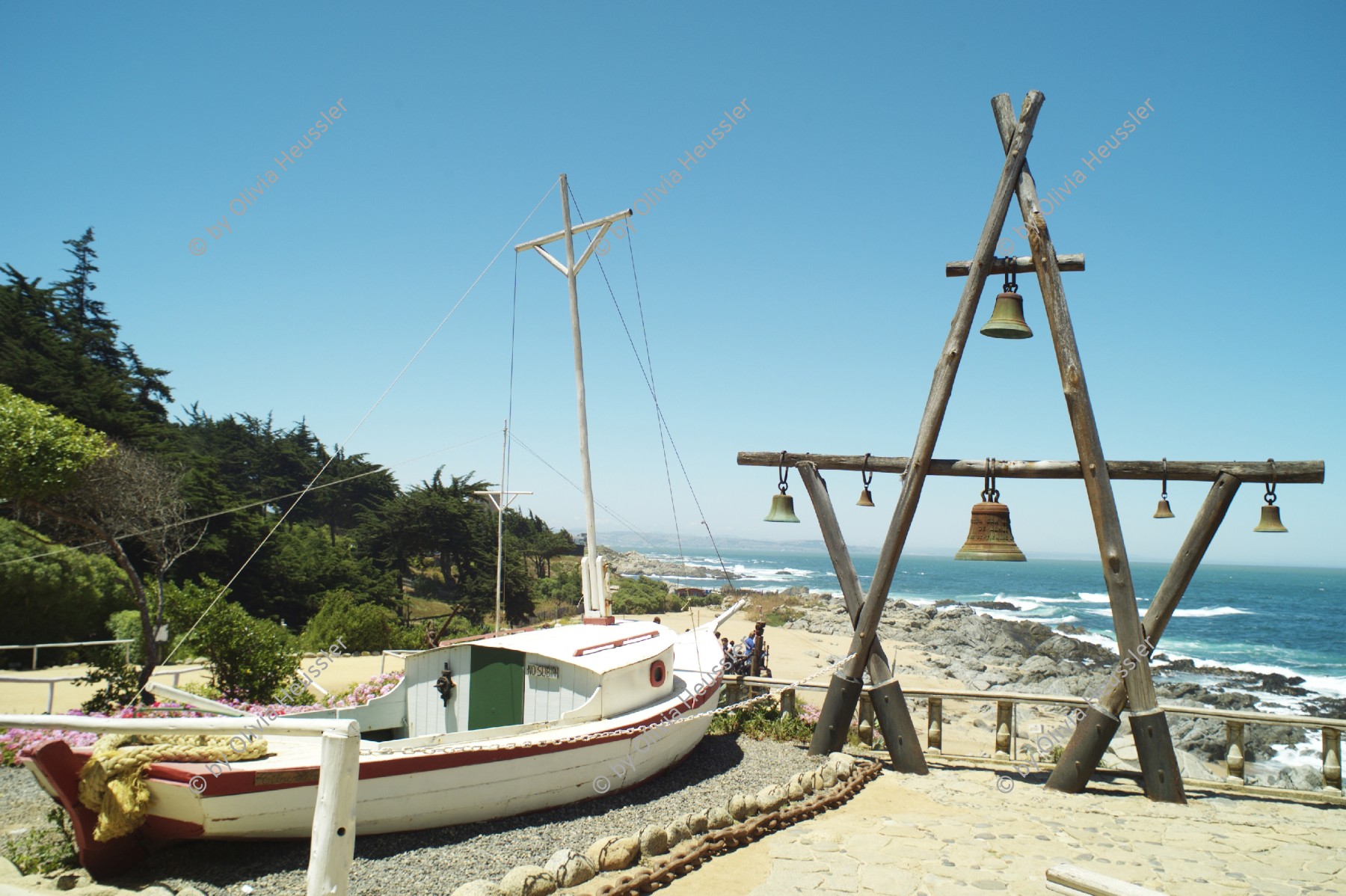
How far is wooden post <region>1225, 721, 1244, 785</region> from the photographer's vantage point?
8750mm

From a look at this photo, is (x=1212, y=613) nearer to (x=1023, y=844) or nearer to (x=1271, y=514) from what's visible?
(x=1271, y=514)

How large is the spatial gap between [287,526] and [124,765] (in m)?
27.4

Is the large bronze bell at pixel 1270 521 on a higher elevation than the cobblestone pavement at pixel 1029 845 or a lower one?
higher

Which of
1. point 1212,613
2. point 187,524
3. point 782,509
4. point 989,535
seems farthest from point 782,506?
point 1212,613

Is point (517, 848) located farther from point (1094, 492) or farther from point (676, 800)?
point (1094, 492)

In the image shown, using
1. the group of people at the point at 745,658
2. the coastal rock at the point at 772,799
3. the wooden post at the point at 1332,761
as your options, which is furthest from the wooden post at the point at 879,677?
the group of people at the point at 745,658

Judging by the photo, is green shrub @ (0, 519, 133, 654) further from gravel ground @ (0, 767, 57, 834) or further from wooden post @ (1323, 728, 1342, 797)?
wooden post @ (1323, 728, 1342, 797)

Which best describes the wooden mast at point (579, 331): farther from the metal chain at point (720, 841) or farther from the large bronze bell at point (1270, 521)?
the large bronze bell at point (1270, 521)

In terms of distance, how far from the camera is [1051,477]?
27.2ft

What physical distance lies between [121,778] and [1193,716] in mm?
10629

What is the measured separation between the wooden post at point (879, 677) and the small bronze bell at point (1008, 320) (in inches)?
95.2

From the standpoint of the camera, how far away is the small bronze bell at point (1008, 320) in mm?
8078

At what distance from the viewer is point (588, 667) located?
8578 millimetres

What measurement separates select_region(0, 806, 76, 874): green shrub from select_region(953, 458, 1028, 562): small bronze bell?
7.76 meters
